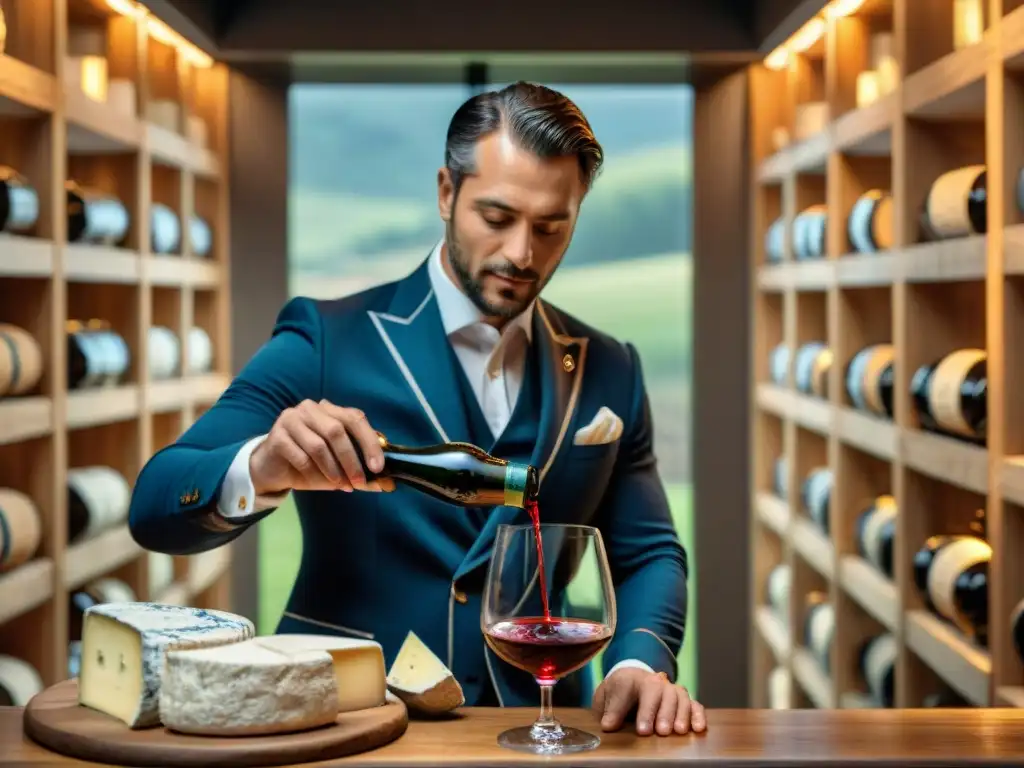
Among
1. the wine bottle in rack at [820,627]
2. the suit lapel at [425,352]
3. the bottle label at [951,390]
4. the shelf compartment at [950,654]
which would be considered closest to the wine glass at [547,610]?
the suit lapel at [425,352]

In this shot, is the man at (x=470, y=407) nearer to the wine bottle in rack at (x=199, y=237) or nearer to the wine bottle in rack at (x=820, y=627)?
the wine bottle in rack at (x=820, y=627)

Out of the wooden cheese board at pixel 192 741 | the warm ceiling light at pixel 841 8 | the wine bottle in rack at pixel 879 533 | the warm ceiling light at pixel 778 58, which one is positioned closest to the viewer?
the wooden cheese board at pixel 192 741

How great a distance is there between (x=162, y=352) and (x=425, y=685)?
2.50 m

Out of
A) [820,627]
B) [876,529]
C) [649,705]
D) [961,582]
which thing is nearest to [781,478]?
[820,627]

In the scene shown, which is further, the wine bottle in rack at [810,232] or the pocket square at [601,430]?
the wine bottle in rack at [810,232]

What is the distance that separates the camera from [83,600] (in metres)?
3.05

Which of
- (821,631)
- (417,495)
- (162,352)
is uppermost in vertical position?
(162,352)

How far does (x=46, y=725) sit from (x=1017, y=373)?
1.63 metres

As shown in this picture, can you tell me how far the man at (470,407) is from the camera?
164 cm

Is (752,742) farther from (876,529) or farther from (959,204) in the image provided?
(876,529)

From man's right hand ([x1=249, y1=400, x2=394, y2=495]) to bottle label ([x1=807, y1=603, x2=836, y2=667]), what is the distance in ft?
Answer: 7.48

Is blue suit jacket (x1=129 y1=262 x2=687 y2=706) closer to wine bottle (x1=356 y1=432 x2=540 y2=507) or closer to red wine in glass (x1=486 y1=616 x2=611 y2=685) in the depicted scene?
wine bottle (x1=356 y1=432 x2=540 y2=507)

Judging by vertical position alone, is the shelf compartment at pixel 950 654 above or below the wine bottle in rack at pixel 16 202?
below

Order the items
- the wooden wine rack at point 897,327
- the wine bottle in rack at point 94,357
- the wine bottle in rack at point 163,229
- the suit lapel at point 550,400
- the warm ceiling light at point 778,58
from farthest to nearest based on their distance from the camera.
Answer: the warm ceiling light at point 778,58 → the wine bottle in rack at point 163,229 → the wine bottle in rack at point 94,357 → the wooden wine rack at point 897,327 → the suit lapel at point 550,400
